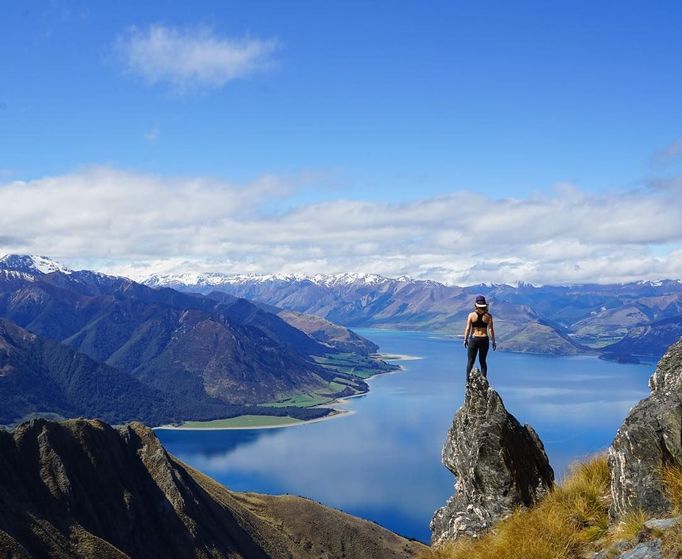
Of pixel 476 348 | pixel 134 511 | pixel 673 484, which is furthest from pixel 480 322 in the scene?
pixel 134 511

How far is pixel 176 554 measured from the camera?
379ft

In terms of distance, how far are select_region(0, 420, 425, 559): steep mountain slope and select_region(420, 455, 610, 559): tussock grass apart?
268ft

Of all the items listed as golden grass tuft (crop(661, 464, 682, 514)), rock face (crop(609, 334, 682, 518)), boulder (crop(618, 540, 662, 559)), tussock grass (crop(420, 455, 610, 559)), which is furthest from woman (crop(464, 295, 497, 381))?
boulder (crop(618, 540, 662, 559))

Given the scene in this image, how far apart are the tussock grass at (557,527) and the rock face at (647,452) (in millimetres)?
904

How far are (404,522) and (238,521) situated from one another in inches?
3041

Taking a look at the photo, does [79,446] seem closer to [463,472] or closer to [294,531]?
[294,531]

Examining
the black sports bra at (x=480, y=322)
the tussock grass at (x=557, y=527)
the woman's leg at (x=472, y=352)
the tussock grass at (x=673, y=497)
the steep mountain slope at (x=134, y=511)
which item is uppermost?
the black sports bra at (x=480, y=322)

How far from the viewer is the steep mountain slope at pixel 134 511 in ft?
322

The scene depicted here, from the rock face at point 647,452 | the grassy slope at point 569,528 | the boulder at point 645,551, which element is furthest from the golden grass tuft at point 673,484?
the boulder at point 645,551

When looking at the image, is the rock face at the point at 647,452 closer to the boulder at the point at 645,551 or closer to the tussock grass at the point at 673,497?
the tussock grass at the point at 673,497

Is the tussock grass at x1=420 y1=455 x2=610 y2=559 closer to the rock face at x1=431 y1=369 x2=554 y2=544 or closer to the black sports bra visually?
the rock face at x1=431 y1=369 x2=554 y2=544

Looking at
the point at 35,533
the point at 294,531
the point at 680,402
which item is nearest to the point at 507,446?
the point at 680,402

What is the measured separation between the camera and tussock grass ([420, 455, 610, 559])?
15.6 m

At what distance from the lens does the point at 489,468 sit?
20.6m
